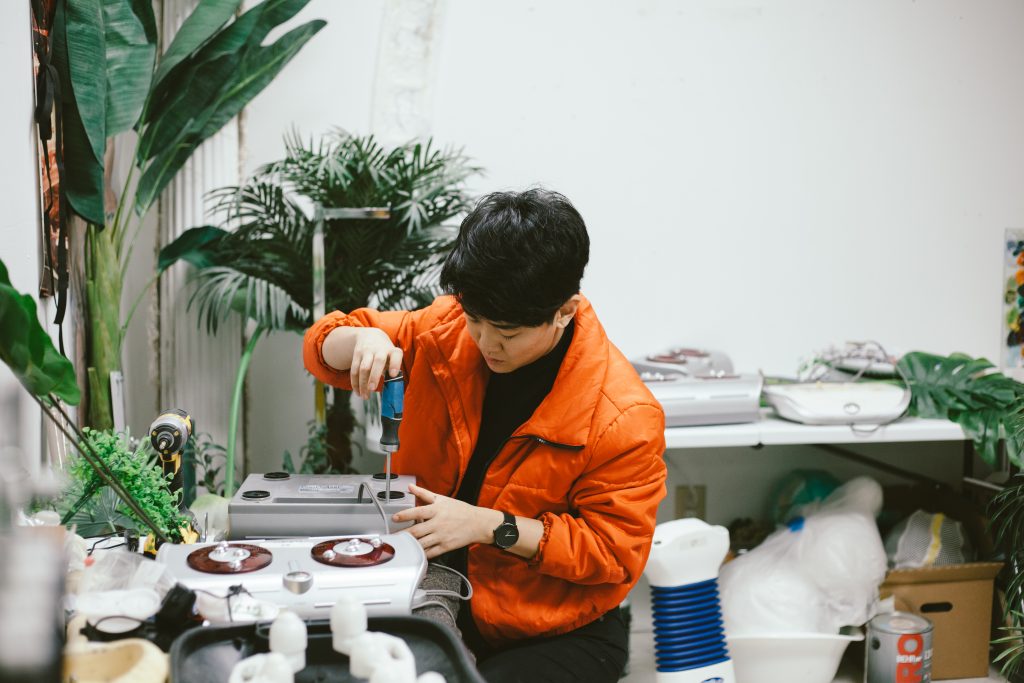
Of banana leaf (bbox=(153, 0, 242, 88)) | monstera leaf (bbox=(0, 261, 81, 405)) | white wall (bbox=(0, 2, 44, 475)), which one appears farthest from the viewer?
banana leaf (bbox=(153, 0, 242, 88))

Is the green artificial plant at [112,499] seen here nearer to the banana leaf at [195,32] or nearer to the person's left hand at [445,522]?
the person's left hand at [445,522]

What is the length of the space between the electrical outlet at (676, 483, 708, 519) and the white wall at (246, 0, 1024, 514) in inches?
2.7

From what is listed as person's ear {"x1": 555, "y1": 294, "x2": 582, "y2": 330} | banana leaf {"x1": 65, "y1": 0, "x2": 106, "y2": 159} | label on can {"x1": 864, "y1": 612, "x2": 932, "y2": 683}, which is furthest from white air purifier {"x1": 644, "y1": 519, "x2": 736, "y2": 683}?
banana leaf {"x1": 65, "y1": 0, "x2": 106, "y2": 159}

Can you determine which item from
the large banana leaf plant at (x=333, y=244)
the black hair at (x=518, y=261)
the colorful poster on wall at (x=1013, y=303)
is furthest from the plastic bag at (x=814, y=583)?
the black hair at (x=518, y=261)

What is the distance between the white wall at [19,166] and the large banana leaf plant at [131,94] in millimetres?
256

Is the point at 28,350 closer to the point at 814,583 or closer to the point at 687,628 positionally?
the point at 687,628

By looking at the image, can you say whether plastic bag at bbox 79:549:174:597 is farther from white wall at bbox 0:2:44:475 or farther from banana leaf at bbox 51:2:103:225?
banana leaf at bbox 51:2:103:225

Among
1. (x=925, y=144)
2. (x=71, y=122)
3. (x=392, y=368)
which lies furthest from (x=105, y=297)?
(x=925, y=144)

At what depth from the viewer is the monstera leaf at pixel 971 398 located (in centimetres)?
228

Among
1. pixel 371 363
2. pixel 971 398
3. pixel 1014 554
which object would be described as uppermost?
pixel 371 363

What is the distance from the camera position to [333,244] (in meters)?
2.29

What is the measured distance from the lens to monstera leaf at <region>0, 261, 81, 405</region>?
2.58 feet

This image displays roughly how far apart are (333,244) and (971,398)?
6.21ft

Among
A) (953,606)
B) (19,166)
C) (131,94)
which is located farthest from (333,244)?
(953,606)
